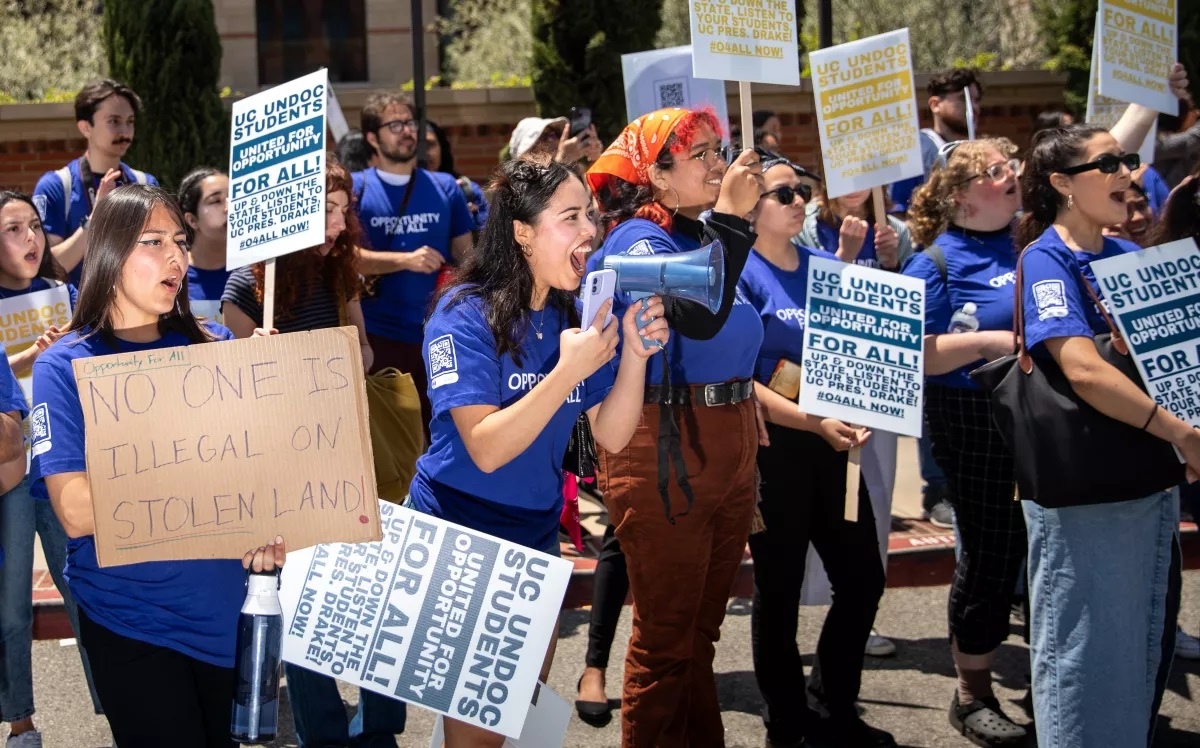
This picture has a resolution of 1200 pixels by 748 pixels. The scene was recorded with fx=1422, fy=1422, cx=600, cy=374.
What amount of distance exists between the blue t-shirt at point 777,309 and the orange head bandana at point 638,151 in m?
0.86

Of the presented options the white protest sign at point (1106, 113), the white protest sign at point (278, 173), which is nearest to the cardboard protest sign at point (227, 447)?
the white protest sign at point (278, 173)

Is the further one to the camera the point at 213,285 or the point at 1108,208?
the point at 213,285

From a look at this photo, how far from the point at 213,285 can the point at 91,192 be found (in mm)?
1230

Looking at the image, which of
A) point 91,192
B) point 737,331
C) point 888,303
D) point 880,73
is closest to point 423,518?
point 737,331

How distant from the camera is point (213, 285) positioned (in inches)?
228

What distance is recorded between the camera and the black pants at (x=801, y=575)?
4797 mm

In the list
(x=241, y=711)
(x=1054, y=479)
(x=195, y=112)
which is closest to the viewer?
(x=241, y=711)

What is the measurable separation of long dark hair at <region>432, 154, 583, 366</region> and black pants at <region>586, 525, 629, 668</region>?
6.12 feet

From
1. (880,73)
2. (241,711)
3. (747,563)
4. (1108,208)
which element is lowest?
(747,563)

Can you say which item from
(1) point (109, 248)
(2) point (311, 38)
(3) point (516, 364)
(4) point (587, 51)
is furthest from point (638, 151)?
(2) point (311, 38)

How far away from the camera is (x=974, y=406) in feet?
16.8

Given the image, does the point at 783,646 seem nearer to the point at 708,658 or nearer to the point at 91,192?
the point at 708,658

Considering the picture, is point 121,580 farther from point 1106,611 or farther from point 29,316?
point 1106,611

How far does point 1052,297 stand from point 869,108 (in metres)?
2.00
